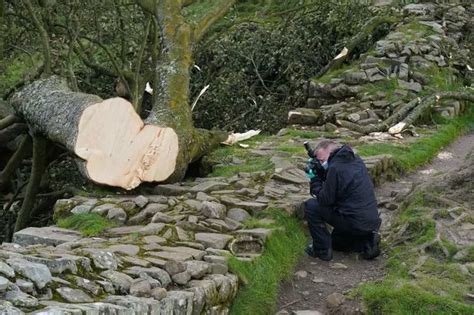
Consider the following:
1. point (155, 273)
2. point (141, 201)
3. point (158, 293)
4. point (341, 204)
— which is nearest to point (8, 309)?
point (158, 293)

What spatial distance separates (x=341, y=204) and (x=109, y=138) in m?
2.64

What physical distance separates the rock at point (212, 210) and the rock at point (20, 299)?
120 inches

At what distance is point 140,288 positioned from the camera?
464cm

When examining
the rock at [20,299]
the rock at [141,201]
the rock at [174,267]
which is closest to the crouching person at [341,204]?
the rock at [141,201]

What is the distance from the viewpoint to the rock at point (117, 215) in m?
6.79

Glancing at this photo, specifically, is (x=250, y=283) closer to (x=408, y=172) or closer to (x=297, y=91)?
(x=408, y=172)

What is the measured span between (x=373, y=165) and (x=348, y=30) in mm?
7259

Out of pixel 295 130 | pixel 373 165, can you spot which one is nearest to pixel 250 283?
pixel 373 165

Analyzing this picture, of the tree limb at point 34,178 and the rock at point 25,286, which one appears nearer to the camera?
the rock at point 25,286

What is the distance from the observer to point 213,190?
7.81 meters

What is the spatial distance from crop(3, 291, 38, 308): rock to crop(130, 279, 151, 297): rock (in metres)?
0.84

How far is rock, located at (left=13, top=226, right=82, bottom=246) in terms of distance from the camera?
596cm

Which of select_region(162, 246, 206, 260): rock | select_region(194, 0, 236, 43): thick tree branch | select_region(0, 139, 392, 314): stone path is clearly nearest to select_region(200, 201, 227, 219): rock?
select_region(0, 139, 392, 314): stone path

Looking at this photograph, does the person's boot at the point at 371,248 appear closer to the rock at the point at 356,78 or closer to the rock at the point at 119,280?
the rock at the point at 119,280
